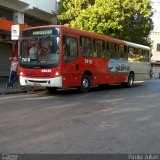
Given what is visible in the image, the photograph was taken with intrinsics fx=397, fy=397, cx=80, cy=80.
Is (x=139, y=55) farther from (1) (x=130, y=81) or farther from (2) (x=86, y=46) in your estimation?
(2) (x=86, y=46)

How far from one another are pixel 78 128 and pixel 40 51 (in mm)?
8631

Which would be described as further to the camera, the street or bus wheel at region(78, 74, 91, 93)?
bus wheel at region(78, 74, 91, 93)

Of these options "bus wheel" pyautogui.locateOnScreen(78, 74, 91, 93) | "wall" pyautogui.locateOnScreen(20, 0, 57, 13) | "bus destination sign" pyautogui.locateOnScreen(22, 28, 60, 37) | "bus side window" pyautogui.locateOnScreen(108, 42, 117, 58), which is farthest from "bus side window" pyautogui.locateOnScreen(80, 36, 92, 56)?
"wall" pyautogui.locateOnScreen(20, 0, 57, 13)

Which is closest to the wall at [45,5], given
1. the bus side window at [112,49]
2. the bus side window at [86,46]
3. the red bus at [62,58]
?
the bus side window at [112,49]

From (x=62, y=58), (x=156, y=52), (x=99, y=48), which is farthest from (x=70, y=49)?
(x=156, y=52)

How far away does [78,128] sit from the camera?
29.9 ft

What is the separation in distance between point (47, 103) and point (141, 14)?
55.3 feet

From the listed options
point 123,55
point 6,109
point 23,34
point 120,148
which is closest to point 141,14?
point 123,55

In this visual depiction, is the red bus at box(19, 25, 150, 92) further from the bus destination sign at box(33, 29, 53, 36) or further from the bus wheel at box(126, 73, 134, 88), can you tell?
the bus wheel at box(126, 73, 134, 88)

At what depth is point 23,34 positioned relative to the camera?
18.2 meters

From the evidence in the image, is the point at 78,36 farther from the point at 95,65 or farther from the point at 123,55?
the point at 123,55

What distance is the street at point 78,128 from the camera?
23.9ft

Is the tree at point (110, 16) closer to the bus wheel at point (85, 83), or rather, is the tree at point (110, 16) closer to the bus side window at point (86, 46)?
the bus side window at point (86, 46)

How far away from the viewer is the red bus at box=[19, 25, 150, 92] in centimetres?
1688
